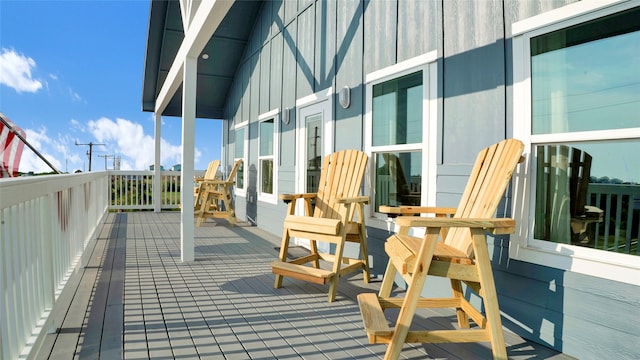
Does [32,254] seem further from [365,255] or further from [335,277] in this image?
[365,255]

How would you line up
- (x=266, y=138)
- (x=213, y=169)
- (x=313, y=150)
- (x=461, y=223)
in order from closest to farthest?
(x=461, y=223) → (x=313, y=150) → (x=266, y=138) → (x=213, y=169)

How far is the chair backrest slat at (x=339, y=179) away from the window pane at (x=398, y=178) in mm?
249

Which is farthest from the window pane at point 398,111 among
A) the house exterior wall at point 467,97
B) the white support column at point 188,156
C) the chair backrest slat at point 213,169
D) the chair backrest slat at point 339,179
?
the chair backrest slat at point 213,169

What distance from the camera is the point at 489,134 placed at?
2.50 meters

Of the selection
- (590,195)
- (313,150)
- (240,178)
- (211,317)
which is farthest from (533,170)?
(240,178)

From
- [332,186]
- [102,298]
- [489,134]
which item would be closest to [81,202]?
[102,298]

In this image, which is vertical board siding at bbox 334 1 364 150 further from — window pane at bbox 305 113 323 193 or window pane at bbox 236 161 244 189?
window pane at bbox 236 161 244 189

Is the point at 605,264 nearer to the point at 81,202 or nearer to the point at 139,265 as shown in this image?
the point at 139,265

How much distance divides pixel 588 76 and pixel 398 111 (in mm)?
1515

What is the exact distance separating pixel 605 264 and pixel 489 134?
95cm

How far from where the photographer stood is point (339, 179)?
3590 millimetres

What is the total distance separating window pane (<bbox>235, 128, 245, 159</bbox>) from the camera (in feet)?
26.0

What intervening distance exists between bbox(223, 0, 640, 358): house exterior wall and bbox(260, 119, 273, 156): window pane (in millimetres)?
1312

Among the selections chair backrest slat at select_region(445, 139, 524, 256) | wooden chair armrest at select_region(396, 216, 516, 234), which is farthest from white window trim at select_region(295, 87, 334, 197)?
wooden chair armrest at select_region(396, 216, 516, 234)
